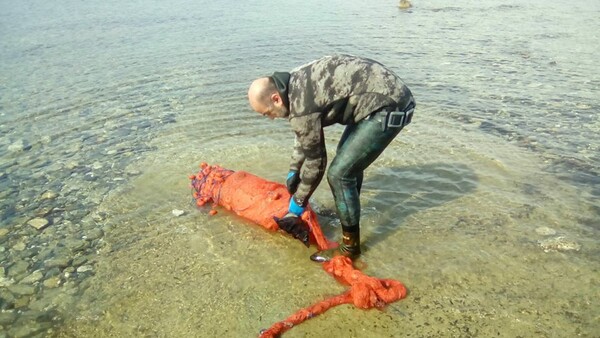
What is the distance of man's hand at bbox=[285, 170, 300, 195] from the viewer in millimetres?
5109

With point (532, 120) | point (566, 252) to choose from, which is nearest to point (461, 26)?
point (532, 120)

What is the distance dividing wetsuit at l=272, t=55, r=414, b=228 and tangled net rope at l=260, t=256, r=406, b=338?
1129 mm

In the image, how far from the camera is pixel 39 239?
5.72 meters

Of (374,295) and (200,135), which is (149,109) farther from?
(374,295)

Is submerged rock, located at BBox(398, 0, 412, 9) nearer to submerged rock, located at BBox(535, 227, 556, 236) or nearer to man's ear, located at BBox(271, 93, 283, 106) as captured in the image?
submerged rock, located at BBox(535, 227, 556, 236)

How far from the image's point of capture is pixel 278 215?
545 cm

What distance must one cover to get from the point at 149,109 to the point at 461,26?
1465cm

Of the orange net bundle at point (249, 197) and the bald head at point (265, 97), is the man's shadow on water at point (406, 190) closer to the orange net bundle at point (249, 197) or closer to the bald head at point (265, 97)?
the orange net bundle at point (249, 197)

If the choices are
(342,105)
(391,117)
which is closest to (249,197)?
(342,105)

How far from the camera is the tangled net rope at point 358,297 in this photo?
4174 millimetres

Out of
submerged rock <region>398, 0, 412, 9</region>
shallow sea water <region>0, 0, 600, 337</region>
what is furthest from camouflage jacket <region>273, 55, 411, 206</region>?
submerged rock <region>398, 0, 412, 9</region>

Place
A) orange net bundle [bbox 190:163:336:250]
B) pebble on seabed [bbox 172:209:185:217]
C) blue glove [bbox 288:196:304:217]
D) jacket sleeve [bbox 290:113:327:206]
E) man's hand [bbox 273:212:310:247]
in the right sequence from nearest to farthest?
jacket sleeve [bbox 290:113:327:206] → blue glove [bbox 288:196:304:217] → man's hand [bbox 273:212:310:247] → orange net bundle [bbox 190:163:336:250] → pebble on seabed [bbox 172:209:185:217]

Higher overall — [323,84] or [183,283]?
[323,84]

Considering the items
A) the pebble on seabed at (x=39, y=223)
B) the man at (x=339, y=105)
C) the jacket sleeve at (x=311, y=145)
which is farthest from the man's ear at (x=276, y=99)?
the pebble on seabed at (x=39, y=223)
